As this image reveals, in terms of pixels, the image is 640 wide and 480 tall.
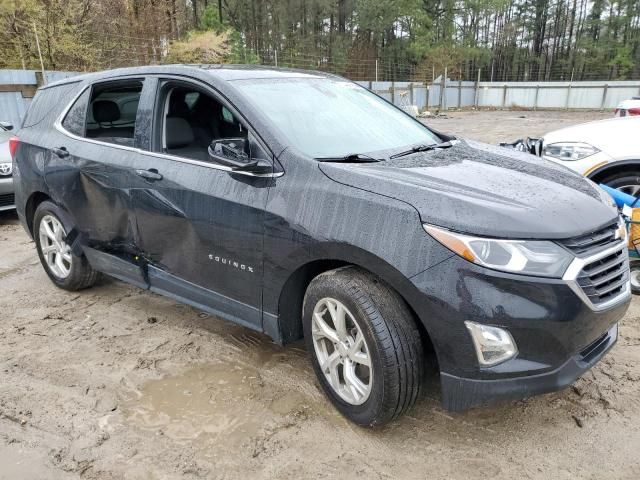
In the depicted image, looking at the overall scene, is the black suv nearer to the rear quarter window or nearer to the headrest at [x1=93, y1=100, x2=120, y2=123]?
the headrest at [x1=93, y1=100, x2=120, y2=123]

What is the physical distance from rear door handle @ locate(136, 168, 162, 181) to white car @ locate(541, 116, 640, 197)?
364 centimetres

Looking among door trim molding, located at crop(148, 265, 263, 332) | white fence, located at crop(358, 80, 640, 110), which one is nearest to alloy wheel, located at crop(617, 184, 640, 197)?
door trim molding, located at crop(148, 265, 263, 332)

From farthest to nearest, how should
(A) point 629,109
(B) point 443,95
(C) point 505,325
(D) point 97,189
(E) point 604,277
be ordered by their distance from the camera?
1. (B) point 443,95
2. (A) point 629,109
3. (D) point 97,189
4. (E) point 604,277
5. (C) point 505,325

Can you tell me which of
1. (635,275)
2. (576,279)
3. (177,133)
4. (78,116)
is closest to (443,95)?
(635,275)

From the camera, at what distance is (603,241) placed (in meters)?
2.36

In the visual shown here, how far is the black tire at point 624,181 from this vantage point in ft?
15.1

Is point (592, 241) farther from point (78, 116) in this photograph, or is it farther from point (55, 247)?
point (55, 247)

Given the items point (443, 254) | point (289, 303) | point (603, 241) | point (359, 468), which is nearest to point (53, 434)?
Result: point (289, 303)

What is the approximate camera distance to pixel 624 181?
4.64 m

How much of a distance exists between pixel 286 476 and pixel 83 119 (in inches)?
121

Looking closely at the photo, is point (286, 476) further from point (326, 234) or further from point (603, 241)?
point (603, 241)

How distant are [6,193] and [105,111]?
3.88 meters

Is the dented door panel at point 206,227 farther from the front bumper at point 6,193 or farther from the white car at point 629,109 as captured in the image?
the white car at point 629,109

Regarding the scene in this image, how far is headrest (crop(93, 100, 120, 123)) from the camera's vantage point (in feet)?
13.1
